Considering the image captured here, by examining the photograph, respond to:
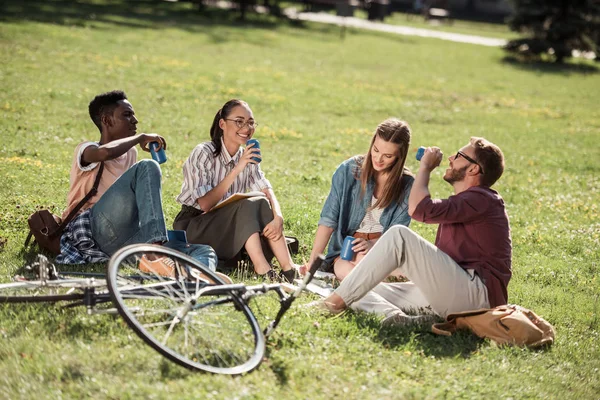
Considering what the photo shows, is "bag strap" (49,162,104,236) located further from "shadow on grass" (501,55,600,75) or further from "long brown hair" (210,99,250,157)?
"shadow on grass" (501,55,600,75)

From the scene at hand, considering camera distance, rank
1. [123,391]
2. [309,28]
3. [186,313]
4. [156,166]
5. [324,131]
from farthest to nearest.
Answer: [309,28]
[324,131]
[156,166]
[186,313]
[123,391]

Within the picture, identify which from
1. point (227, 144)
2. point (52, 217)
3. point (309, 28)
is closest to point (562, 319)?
point (227, 144)

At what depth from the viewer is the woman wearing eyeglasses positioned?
6215mm

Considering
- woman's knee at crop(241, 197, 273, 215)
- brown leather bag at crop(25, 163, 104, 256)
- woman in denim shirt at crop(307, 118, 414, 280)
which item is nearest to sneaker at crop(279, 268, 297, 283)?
woman in denim shirt at crop(307, 118, 414, 280)

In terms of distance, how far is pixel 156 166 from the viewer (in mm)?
5691

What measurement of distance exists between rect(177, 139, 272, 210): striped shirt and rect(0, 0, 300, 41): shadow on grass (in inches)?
701

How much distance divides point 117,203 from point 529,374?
3.13 m

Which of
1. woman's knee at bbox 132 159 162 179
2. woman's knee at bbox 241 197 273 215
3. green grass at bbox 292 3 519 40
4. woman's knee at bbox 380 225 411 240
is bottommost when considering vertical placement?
woman's knee at bbox 241 197 273 215

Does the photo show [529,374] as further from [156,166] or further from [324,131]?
[324,131]

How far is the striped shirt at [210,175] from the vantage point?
6410 mm

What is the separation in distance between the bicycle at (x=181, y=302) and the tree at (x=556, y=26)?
88.2 ft

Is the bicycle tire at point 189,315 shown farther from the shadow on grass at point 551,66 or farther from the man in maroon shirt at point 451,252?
the shadow on grass at point 551,66

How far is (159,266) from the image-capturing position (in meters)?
4.86

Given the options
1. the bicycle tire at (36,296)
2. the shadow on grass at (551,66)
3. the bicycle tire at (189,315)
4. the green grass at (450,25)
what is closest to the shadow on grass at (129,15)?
the green grass at (450,25)
